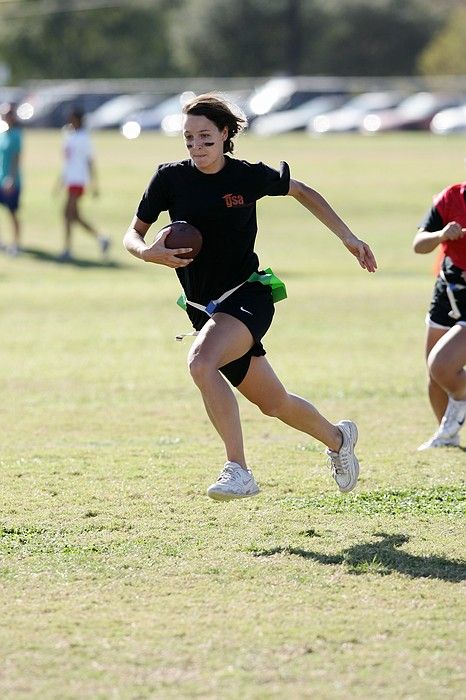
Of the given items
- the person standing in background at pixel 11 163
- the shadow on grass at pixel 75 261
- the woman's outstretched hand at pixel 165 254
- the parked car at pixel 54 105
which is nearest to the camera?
the woman's outstretched hand at pixel 165 254

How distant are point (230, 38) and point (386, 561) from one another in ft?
257

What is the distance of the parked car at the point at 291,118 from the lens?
188 ft

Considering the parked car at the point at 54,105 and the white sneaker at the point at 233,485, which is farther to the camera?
the parked car at the point at 54,105

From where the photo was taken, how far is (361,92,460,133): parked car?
2222 inches

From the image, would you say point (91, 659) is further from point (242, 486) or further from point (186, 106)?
point (186, 106)

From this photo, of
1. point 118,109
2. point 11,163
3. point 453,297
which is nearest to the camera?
point 453,297

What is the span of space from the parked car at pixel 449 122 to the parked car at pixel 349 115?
3224 mm

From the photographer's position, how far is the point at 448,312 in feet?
26.9

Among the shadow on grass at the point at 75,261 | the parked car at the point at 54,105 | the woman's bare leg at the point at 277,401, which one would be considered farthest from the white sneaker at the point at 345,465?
the parked car at the point at 54,105

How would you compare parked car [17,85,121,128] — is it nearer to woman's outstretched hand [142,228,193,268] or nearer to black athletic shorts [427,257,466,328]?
black athletic shorts [427,257,466,328]

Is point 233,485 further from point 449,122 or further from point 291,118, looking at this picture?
point 291,118

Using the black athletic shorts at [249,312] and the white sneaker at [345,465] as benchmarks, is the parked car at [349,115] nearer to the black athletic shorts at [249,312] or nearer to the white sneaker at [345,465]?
the white sneaker at [345,465]

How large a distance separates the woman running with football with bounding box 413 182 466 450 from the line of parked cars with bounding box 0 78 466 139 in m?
46.9

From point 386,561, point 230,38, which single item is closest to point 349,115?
point 230,38
